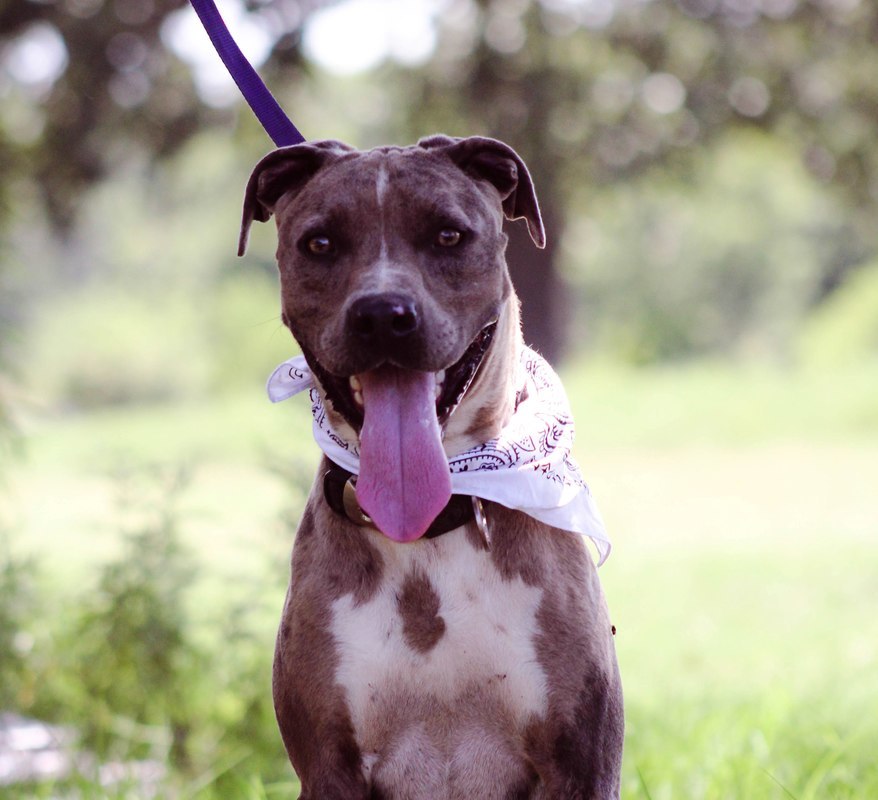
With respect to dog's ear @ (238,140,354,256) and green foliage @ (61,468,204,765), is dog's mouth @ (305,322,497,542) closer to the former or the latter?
dog's ear @ (238,140,354,256)

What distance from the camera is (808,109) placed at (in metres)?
14.5

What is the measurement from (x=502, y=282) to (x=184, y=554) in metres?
2.87

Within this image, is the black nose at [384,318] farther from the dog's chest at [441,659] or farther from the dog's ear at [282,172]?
the dog's chest at [441,659]

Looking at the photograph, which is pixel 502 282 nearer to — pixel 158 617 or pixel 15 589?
pixel 158 617

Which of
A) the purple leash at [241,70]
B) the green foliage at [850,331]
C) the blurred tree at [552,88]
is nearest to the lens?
the purple leash at [241,70]

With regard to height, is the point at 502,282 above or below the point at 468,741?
above

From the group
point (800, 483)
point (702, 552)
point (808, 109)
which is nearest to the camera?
point (702, 552)

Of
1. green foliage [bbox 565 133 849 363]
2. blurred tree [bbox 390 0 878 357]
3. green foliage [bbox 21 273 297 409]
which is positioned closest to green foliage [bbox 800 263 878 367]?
green foliage [bbox 565 133 849 363]

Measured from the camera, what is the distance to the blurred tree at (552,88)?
10422 millimetres

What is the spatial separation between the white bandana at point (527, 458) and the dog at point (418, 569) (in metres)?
0.05

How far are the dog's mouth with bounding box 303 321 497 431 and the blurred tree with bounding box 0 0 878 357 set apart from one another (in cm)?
638

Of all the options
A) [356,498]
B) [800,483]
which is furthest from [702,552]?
[356,498]

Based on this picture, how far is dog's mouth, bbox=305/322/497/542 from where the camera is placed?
2.49 m

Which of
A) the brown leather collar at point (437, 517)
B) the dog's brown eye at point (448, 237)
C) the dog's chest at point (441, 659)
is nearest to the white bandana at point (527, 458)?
the brown leather collar at point (437, 517)
